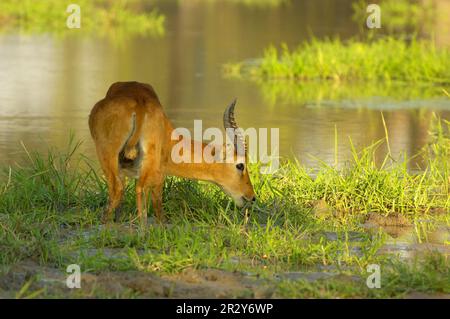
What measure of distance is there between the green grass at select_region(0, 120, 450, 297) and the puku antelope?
0.89ft

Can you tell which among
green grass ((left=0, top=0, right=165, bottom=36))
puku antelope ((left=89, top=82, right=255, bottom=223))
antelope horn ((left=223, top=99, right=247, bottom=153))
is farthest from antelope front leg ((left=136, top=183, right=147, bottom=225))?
green grass ((left=0, top=0, right=165, bottom=36))

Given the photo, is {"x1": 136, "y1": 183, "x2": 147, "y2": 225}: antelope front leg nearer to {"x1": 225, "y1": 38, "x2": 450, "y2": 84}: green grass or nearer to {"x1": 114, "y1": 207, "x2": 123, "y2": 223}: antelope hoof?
{"x1": 114, "y1": 207, "x2": 123, "y2": 223}: antelope hoof

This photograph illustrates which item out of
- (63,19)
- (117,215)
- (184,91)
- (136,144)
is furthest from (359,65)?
(136,144)

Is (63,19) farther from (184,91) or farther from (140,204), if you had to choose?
(140,204)

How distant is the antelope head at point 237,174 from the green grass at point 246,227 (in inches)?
5.5

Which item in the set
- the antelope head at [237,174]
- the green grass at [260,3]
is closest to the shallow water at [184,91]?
the antelope head at [237,174]

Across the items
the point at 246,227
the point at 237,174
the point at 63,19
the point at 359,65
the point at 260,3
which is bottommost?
the point at 246,227

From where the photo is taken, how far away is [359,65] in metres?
18.2

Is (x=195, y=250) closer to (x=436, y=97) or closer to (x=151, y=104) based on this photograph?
(x=151, y=104)

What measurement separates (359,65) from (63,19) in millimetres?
9198

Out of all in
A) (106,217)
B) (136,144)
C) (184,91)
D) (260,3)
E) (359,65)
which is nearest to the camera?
(136,144)

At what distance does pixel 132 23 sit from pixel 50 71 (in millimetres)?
7592

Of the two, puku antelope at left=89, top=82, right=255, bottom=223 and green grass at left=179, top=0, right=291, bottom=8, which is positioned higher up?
green grass at left=179, top=0, right=291, bottom=8

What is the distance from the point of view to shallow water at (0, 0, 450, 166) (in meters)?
13.2
